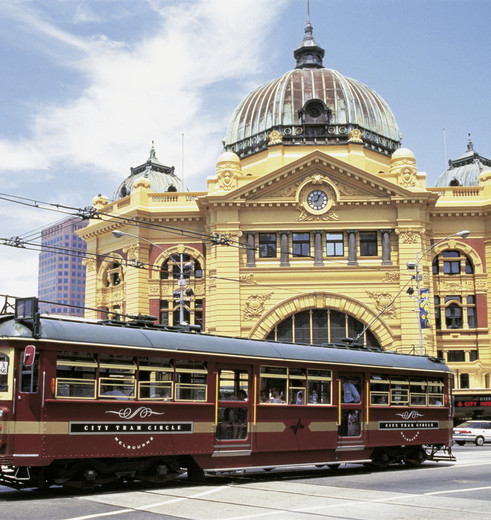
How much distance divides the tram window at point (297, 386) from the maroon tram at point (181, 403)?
1.2 inches

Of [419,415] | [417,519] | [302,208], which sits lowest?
[417,519]

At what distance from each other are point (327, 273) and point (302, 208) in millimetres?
4054

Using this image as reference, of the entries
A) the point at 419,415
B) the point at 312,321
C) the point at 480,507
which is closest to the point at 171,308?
the point at 312,321

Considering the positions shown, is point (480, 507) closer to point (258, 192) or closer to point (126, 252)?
point (258, 192)

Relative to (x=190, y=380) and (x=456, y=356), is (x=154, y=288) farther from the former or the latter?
(x=190, y=380)

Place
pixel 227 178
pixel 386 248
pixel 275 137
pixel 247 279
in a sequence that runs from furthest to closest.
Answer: pixel 275 137, pixel 227 178, pixel 386 248, pixel 247 279

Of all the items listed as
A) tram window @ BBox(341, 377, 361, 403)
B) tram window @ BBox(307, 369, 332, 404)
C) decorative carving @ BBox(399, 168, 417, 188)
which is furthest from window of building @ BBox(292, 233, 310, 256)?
tram window @ BBox(307, 369, 332, 404)

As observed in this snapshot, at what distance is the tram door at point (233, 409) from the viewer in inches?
710

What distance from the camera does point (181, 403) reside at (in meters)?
17.3

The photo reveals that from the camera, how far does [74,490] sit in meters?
16.0

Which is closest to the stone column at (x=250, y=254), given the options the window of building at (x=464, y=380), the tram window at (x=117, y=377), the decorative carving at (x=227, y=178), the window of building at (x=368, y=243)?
the decorative carving at (x=227, y=178)

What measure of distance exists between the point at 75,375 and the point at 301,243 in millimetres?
32289

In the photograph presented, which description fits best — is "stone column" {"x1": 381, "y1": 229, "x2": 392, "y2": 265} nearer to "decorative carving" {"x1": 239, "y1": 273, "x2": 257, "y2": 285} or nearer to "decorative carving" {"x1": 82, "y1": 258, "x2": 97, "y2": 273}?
"decorative carving" {"x1": 239, "y1": 273, "x2": 257, "y2": 285}

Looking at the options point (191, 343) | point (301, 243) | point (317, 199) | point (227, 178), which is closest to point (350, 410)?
point (191, 343)
